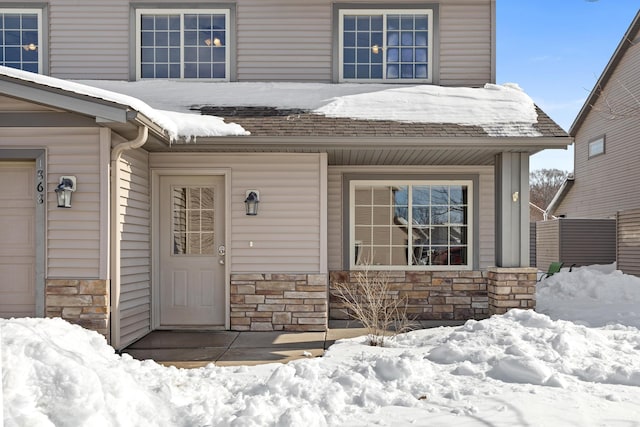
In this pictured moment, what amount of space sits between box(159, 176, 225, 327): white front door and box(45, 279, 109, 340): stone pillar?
1.49 meters

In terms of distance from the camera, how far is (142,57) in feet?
28.5

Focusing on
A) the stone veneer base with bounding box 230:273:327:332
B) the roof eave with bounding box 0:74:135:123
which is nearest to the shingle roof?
the roof eave with bounding box 0:74:135:123

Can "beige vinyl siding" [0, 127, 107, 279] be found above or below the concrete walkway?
above

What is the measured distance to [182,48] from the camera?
8.69 m

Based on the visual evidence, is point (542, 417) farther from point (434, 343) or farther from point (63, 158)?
point (63, 158)

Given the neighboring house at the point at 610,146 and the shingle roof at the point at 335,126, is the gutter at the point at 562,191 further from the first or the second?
the shingle roof at the point at 335,126

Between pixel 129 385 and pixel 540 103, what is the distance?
7010 mm

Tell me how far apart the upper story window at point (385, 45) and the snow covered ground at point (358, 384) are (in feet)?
15.1

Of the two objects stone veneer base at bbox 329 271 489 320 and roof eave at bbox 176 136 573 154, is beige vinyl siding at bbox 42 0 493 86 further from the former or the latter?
stone veneer base at bbox 329 271 489 320

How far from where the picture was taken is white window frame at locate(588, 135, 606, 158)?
53.6 ft

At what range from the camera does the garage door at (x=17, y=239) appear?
611 cm

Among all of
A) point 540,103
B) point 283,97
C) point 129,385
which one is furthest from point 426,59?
point 129,385

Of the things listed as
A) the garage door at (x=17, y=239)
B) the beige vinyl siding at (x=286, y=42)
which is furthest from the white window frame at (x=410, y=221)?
the garage door at (x=17, y=239)

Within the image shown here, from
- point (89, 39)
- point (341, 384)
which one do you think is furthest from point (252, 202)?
point (89, 39)
